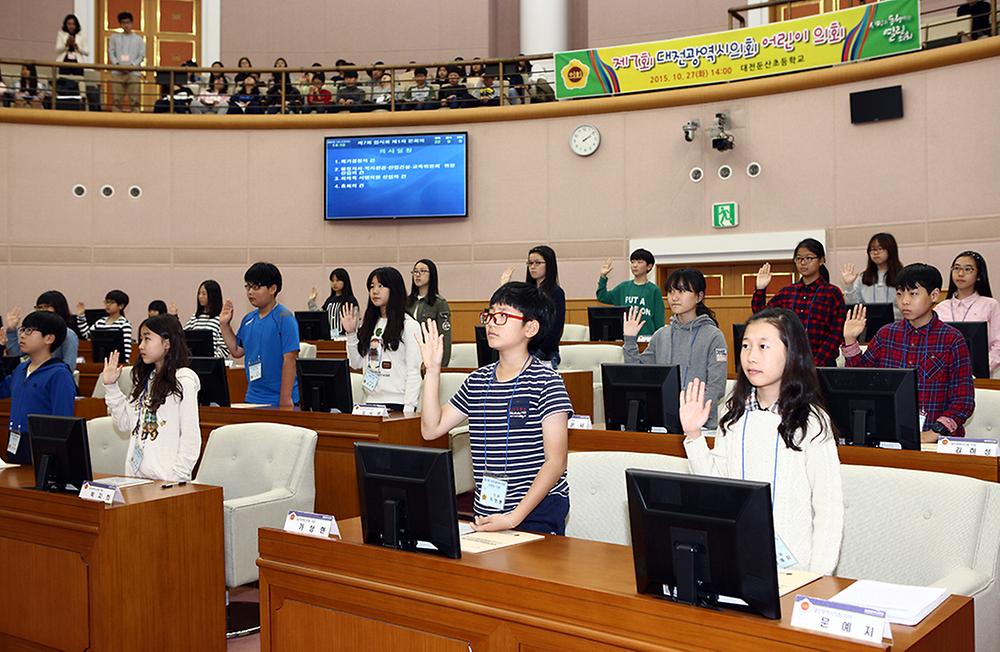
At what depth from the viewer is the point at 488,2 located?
47.9 feet

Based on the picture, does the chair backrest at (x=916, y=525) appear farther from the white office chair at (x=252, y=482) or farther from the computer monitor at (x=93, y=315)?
the computer monitor at (x=93, y=315)

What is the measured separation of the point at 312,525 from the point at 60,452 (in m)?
1.31

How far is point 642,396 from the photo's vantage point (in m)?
4.06

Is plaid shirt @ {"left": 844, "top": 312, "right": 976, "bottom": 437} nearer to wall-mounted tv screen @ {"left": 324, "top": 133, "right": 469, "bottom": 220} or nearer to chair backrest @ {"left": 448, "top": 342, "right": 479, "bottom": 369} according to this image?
chair backrest @ {"left": 448, "top": 342, "right": 479, "bottom": 369}

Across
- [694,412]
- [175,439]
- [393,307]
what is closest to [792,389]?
[694,412]

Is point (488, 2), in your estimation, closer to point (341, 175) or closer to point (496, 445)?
point (341, 175)

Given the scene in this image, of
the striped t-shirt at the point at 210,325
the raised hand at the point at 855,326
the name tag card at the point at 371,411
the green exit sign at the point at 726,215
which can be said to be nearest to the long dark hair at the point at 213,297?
the striped t-shirt at the point at 210,325

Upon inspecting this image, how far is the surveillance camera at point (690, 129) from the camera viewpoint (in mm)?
10258

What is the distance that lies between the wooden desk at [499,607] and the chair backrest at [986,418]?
7.90 ft

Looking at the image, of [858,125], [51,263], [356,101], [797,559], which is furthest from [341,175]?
[797,559]

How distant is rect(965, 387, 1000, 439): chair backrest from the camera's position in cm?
405

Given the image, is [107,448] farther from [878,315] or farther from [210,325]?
[878,315]

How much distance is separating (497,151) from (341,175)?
1.98 metres

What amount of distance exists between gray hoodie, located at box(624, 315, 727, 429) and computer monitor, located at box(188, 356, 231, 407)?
2302 mm
